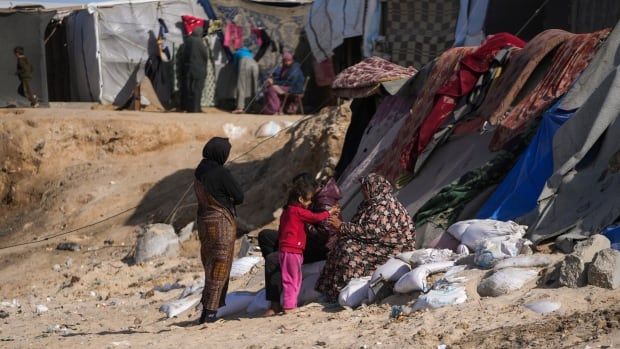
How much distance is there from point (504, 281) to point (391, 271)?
925 millimetres

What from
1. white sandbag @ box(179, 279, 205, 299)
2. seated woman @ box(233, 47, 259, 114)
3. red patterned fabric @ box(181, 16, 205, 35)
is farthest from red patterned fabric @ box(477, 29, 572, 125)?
red patterned fabric @ box(181, 16, 205, 35)

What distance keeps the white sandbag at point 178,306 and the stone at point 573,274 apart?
3.65 meters

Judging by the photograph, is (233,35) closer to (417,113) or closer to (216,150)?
(417,113)

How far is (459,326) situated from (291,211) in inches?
74.5

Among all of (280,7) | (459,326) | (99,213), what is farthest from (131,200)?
(459,326)

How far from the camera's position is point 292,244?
320 inches

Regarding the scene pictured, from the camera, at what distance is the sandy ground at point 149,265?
6617 millimetres

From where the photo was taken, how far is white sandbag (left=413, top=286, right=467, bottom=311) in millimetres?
7116

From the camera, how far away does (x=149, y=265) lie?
12.4 metres

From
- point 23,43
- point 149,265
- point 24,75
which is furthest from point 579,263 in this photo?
point 23,43

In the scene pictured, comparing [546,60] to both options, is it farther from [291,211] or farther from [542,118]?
[291,211]

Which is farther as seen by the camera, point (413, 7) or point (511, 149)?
point (413, 7)

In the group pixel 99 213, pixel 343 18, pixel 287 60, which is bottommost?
pixel 99 213

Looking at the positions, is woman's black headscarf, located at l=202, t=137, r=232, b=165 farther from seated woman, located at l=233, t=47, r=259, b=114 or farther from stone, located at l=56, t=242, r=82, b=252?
seated woman, located at l=233, t=47, r=259, b=114
